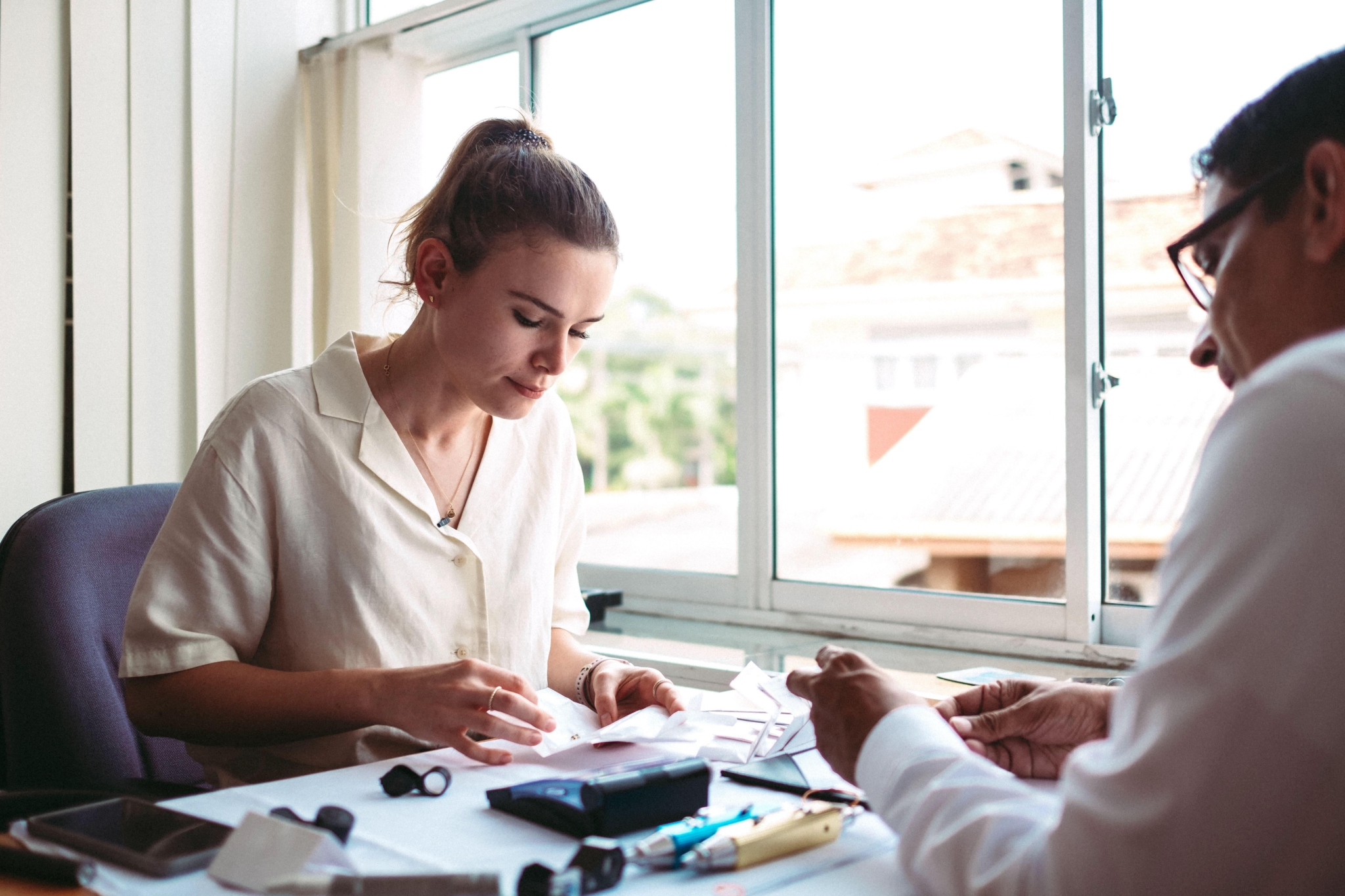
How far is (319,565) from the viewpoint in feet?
4.34

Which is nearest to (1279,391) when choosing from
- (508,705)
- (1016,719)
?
(1016,719)

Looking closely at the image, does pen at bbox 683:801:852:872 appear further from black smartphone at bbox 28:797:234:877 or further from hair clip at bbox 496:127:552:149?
hair clip at bbox 496:127:552:149

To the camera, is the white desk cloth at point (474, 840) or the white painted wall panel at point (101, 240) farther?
the white painted wall panel at point (101, 240)

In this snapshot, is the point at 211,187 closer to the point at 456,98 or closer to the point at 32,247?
the point at 32,247

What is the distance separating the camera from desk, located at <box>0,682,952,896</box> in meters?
0.76

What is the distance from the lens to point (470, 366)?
1.42m

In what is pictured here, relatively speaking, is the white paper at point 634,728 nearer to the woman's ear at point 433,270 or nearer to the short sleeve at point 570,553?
the short sleeve at point 570,553

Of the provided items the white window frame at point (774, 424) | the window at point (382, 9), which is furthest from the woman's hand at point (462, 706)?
the window at point (382, 9)

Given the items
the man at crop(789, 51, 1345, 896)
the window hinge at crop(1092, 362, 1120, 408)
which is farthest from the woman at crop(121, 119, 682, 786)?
the window hinge at crop(1092, 362, 1120, 408)

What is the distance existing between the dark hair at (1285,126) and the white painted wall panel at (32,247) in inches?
104

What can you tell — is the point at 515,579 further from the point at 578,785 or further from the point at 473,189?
the point at 578,785

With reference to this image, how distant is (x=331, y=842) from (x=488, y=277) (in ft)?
2.64

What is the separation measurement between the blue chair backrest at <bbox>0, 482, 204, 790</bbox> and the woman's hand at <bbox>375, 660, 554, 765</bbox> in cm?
46

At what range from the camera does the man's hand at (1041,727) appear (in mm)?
1012
